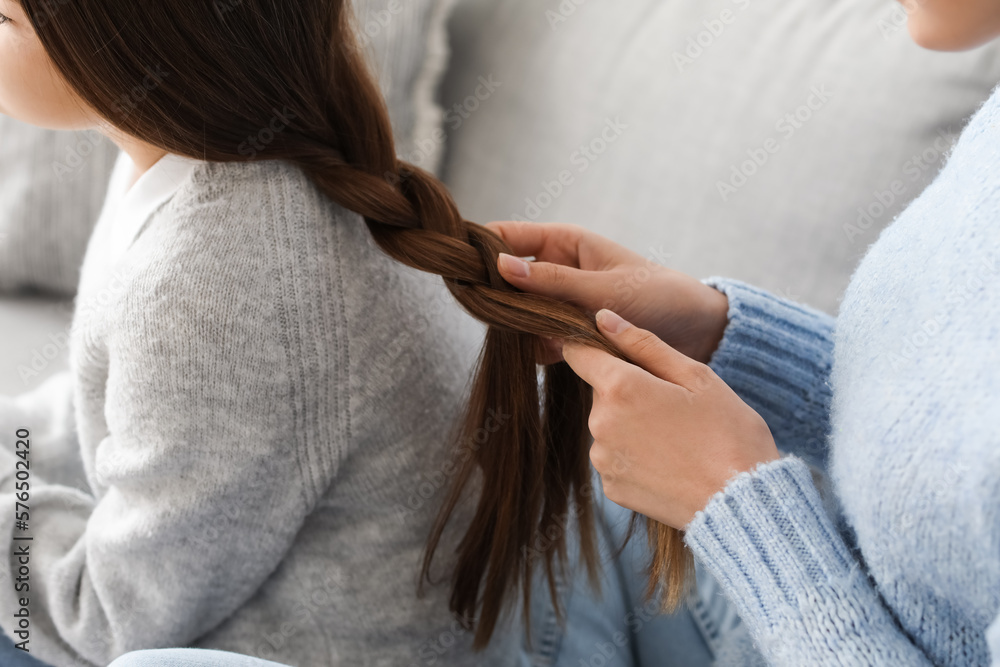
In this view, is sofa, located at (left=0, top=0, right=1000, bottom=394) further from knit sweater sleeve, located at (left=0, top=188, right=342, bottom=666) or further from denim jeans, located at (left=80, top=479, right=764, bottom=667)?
knit sweater sleeve, located at (left=0, top=188, right=342, bottom=666)

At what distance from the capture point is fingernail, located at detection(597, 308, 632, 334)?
1.83 feet

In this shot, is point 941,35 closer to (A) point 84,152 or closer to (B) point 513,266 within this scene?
(B) point 513,266

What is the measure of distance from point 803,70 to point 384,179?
0.56 metres

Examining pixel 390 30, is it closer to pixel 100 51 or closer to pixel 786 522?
pixel 100 51

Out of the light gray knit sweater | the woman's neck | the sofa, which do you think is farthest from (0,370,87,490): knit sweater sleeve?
the woman's neck

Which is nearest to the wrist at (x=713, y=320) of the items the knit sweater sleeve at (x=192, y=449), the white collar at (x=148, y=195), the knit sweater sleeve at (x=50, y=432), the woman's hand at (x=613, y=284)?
the woman's hand at (x=613, y=284)

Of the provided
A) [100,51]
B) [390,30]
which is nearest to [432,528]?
[100,51]

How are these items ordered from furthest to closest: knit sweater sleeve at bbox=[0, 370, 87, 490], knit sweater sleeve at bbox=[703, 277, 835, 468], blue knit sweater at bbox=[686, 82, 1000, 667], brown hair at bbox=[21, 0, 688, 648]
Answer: knit sweater sleeve at bbox=[0, 370, 87, 490] → knit sweater sleeve at bbox=[703, 277, 835, 468] → brown hair at bbox=[21, 0, 688, 648] → blue knit sweater at bbox=[686, 82, 1000, 667]

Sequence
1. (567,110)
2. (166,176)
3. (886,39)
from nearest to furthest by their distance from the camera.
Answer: (166,176) → (886,39) → (567,110)

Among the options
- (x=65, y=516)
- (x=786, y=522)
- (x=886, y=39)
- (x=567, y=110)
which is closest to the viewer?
(x=786, y=522)

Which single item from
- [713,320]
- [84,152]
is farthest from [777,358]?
[84,152]

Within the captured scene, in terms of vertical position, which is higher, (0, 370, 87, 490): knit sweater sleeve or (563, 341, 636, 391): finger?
(563, 341, 636, 391): finger

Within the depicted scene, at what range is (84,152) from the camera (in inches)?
43.7

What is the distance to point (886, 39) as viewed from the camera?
84 cm
